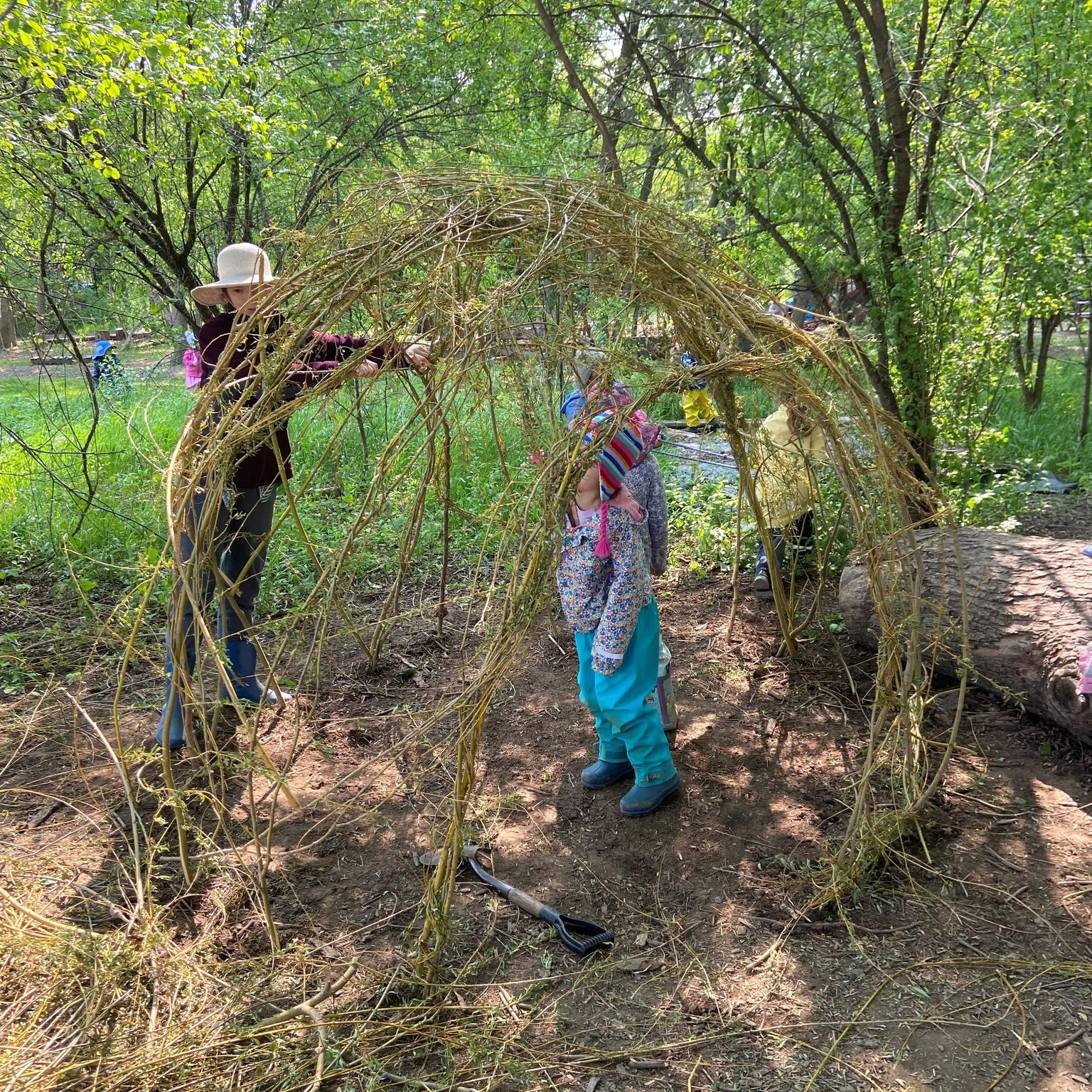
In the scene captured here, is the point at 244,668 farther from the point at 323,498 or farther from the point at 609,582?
the point at 323,498

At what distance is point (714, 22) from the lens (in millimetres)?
4309

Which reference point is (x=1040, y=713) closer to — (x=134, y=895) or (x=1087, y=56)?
(x=134, y=895)

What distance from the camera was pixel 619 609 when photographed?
252cm

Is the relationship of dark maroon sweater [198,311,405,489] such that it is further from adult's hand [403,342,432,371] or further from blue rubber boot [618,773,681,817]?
blue rubber boot [618,773,681,817]

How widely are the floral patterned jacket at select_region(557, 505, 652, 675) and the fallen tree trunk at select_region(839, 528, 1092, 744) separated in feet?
3.15

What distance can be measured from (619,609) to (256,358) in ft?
4.76

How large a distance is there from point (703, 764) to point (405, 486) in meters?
2.17

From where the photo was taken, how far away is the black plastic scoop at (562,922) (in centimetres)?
225

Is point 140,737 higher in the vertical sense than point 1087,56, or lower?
lower

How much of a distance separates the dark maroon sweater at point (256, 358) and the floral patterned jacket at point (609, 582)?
0.83 m

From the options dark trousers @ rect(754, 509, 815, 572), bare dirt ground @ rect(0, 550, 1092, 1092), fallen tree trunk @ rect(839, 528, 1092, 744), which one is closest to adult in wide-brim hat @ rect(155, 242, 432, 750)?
bare dirt ground @ rect(0, 550, 1092, 1092)

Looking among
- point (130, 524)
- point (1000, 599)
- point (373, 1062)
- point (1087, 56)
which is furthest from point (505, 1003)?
point (1087, 56)

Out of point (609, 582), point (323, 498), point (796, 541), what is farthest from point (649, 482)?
point (323, 498)

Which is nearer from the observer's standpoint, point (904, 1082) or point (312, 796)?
point (904, 1082)
